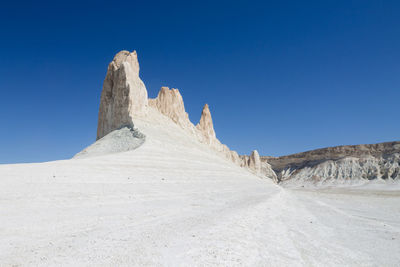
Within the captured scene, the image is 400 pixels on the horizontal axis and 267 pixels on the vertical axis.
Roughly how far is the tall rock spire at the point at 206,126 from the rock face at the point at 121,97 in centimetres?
2009

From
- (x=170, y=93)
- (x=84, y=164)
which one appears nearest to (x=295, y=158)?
(x=170, y=93)

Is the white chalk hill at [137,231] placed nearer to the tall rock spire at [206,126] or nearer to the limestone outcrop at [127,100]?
the limestone outcrop at [127,100]

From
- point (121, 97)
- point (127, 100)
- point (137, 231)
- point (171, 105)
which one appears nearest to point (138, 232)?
point (137, 231)

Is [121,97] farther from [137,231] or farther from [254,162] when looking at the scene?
[254,162]

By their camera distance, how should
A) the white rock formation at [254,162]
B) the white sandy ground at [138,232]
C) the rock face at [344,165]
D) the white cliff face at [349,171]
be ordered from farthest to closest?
the rock face at [344,165] → the white cliff face at [349,171] → the white rock formation at [254,162] → the white sandy ground at [138,232]

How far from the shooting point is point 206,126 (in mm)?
50688

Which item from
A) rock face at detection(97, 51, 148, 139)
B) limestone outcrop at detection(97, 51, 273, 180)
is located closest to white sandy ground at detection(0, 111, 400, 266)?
limestone outcrop at detection(97, 51, 273, 180)

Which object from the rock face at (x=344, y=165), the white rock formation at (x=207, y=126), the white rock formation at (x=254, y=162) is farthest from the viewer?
the rock face at (x=344, y=165)

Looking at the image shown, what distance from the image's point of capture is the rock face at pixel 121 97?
88.2 ft

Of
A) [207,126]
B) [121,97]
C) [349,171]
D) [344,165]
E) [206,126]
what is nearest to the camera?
[121,97]

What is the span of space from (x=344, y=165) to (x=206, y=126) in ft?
170

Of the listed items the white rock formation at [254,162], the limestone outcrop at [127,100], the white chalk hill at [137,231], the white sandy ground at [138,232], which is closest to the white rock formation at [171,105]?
the limestone outcrop at [127,100]

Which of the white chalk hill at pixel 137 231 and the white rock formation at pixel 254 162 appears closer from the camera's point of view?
the white chalk hill at pixel 137 231

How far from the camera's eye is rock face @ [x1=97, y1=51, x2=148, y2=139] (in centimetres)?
2689
